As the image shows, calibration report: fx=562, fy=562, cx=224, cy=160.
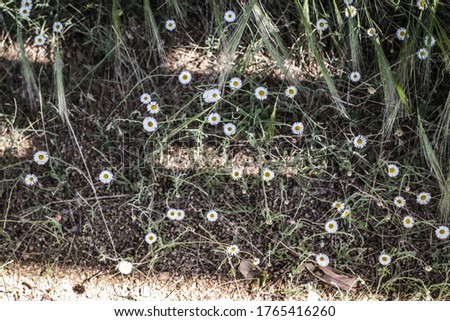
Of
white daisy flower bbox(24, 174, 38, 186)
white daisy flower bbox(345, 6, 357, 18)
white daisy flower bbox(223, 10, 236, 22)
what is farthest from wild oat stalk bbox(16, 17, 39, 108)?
white daisy flower bbox(345, 6, 357, 18)

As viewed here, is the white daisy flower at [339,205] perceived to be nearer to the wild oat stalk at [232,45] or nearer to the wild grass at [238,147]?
the wild grass at [238,147]

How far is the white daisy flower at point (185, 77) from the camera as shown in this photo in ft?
6.83

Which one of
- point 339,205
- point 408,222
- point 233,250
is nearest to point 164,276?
point 233,250

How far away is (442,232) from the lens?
6.40 feet

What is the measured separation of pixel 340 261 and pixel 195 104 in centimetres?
77

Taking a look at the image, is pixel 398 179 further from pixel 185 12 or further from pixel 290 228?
pixel 185 12

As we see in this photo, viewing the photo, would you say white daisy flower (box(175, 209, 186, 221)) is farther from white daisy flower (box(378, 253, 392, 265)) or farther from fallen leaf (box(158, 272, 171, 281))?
white daisy flower (box(378, 253, 392, 265))

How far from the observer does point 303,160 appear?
2.02 meters

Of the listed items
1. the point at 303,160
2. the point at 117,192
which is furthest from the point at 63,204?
the point at 303,160

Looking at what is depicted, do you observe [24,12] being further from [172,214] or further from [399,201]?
[399,201]

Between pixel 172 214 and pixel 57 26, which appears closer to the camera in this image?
pixel 172 214

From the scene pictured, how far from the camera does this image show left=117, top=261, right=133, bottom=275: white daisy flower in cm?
195

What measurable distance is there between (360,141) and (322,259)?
1.44ft

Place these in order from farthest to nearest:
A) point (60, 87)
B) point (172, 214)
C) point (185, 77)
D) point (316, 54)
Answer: point (185, 77), point (172, 214), point (60, 87), point (316, 54)
